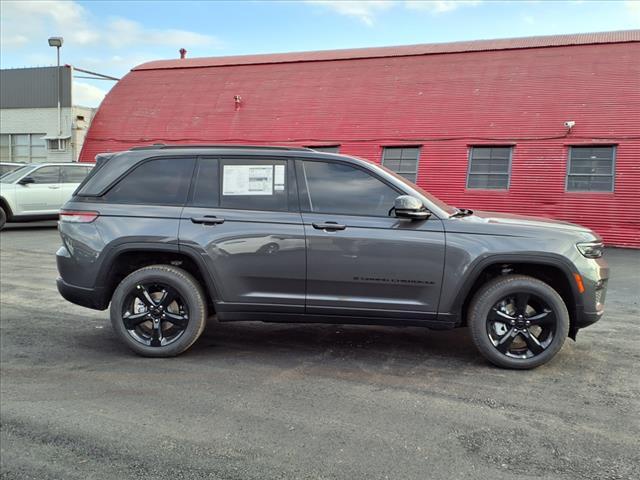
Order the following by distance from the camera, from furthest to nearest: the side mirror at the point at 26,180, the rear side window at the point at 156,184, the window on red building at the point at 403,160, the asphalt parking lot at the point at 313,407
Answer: the window on red building at the point at 403,160 < the side mirror at the point at 26,180 < the rear side window at the point at 156,184 < the asphalt parking lot at the point at 313,407

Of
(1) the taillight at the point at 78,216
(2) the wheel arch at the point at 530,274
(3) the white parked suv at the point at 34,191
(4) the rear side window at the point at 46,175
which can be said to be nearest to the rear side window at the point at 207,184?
(1) the taillight at the point at 78,216

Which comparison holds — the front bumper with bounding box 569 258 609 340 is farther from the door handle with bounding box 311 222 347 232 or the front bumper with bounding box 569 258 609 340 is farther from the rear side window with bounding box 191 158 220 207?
the rear side window with bounding box 191 158 220 207

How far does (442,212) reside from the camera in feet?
14.7

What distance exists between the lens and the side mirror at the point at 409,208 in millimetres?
4273

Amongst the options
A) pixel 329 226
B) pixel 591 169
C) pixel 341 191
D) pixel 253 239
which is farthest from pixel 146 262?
pixel 591 169

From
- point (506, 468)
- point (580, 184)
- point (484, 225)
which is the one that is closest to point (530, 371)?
point (484, 225)

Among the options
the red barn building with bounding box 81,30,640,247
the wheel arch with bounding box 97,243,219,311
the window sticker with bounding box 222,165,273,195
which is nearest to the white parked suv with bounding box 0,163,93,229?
the red barn building with bounding box 81,30,640,247

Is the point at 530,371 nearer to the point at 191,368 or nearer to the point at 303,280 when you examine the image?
the point at 303,280

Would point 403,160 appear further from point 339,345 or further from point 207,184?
point 207,184

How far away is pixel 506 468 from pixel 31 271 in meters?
8.50

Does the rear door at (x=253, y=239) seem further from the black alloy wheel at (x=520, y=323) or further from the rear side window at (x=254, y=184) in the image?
the black alloy wheel at (x=520, y=323)

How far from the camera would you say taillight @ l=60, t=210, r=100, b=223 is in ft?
15.3

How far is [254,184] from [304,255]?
0.81 metres

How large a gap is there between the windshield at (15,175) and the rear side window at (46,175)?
223 millimetres
